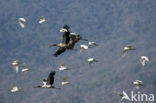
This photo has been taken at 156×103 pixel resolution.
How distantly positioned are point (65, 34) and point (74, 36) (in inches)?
223

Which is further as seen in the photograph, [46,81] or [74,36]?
[74,36]

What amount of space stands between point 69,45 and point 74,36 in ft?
9.31

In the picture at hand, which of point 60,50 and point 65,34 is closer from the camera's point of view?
point 65,34

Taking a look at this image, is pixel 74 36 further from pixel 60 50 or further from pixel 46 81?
pixel 46 81

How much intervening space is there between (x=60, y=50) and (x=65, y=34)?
4.00m

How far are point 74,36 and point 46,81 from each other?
6.20 metres

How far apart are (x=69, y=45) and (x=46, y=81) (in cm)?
373

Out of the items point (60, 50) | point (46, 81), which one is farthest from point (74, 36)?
point (46, 81)

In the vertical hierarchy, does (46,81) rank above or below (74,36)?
below

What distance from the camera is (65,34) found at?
5400cm

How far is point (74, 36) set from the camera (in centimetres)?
5962

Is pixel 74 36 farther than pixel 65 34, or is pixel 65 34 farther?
pixel 74 36

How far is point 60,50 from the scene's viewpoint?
190 feet
